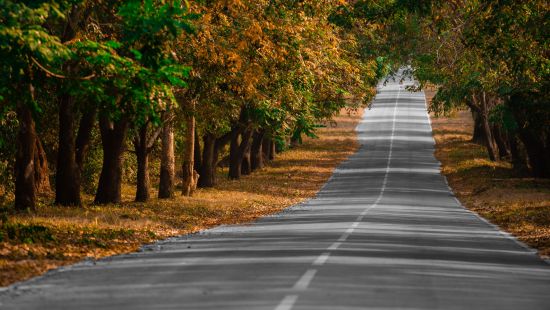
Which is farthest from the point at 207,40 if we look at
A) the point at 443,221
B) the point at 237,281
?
the point at 237,281

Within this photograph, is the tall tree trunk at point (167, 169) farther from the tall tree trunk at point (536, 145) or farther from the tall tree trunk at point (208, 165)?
the tall tree trunk at point (536, 145)

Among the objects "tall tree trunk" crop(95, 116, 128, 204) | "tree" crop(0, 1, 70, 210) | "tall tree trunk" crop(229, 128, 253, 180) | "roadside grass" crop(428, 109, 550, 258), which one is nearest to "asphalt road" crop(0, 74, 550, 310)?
"roadside grass" crop(428, 109, 550, 258)

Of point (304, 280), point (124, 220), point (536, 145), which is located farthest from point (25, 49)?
point (536, 145)

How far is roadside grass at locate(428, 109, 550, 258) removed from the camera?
1219 inches

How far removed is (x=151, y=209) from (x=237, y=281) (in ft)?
63.4

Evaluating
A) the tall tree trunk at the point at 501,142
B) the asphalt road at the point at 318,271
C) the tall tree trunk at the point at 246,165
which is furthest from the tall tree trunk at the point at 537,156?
the asphalt road at the point at 318,271

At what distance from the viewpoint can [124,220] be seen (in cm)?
2912

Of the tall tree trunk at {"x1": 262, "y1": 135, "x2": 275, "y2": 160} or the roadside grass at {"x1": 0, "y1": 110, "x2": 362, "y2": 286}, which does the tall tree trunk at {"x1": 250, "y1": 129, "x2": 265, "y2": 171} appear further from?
the tall tree trunk at {"x1": 262, "y1": 135, "x2": 275, "y2": 160}

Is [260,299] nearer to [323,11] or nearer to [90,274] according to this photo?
[90,274]

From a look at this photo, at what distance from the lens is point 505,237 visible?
2750 cm

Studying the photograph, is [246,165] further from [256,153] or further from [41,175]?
[41,175]

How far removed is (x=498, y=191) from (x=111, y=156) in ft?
68.0

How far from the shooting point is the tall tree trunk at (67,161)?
105 feet

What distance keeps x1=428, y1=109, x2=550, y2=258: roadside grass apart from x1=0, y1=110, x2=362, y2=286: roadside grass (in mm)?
7209
